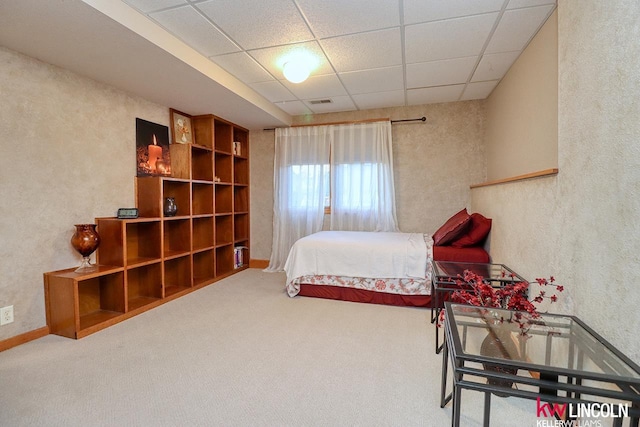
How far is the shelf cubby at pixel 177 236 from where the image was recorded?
3461mm

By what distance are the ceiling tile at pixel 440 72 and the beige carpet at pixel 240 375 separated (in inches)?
95.1

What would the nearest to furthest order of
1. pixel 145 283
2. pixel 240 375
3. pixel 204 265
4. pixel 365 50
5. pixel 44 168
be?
pixel 240 375 < pixel 44 168 < pixel 365 50 < pixel 145 283 < pixel 204 265

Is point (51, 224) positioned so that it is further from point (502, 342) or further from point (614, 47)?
point (614, 47)

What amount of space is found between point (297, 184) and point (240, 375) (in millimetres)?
3020

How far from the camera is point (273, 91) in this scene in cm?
343

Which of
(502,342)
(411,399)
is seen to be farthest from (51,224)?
(502,342)

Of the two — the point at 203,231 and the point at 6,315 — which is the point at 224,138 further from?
the point at 6,315

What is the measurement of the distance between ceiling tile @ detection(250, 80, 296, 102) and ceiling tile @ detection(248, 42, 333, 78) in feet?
1.20

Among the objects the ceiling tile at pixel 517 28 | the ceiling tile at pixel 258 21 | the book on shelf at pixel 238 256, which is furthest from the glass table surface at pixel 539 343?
the book on shelf at pixel 238 256

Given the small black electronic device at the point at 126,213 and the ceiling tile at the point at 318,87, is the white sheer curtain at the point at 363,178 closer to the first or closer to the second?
the ceiling tile at the point at 318,87

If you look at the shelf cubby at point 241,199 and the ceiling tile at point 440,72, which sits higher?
the ceiling tile at point 440,72

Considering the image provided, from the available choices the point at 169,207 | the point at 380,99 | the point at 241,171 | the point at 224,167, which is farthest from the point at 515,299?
the point at 241,171

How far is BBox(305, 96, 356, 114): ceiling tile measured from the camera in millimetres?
3723

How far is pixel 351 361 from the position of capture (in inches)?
73.7
